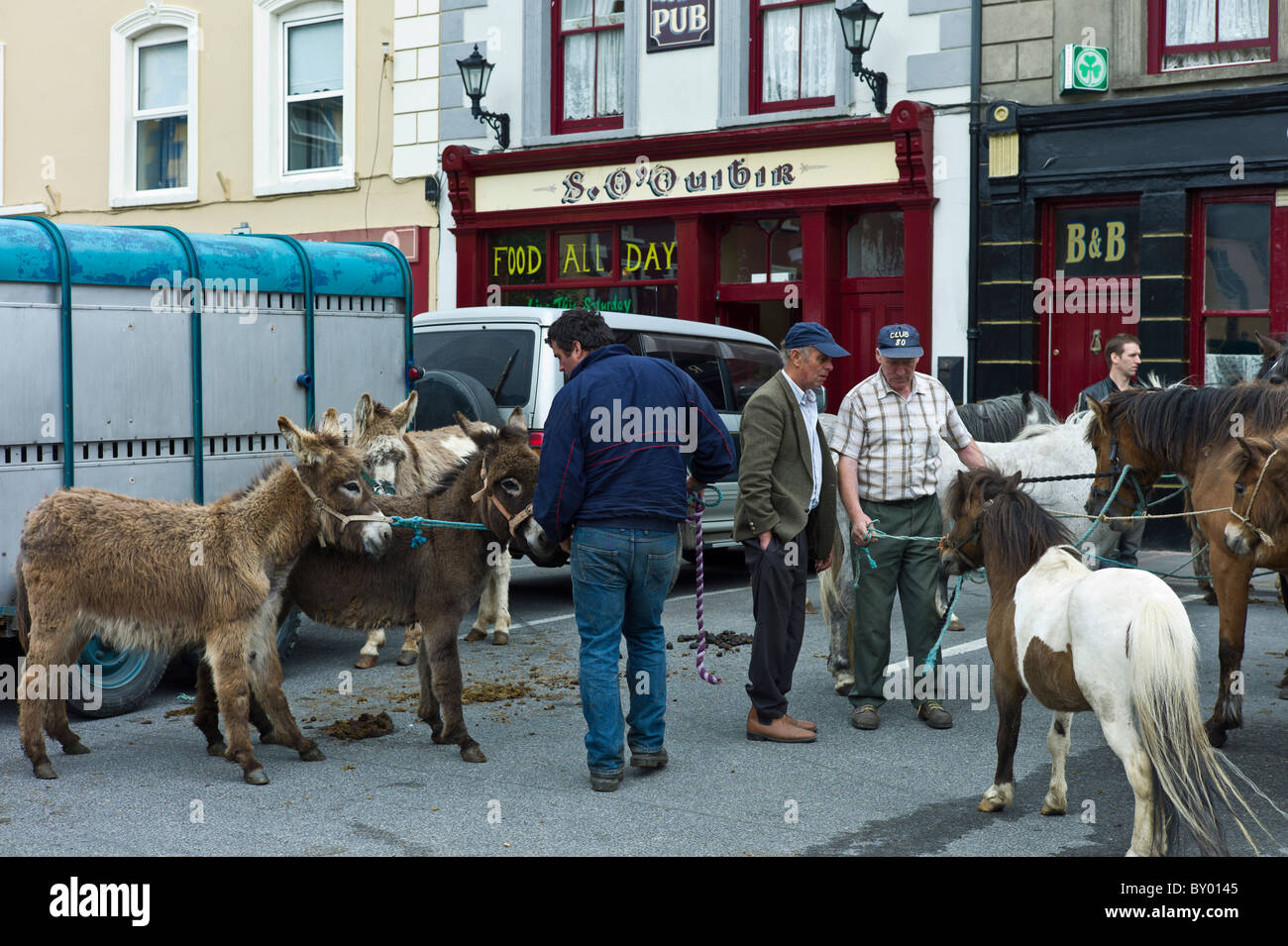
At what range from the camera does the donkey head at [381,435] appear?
8055mm

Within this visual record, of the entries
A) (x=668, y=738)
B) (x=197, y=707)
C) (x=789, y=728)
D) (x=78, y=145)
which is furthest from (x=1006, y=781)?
(x=78, y=145)

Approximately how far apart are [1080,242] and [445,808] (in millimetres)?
11217

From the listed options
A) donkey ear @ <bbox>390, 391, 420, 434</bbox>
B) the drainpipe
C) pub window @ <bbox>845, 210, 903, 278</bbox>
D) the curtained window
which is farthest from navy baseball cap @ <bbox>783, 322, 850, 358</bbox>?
the curtained window

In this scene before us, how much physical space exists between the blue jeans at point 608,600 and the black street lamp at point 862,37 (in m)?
10.3

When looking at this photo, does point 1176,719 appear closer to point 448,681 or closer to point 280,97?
point 448,681

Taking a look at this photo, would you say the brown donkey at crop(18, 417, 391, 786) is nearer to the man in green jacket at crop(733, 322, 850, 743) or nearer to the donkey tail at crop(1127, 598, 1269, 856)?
the man in green jacket at crop(733, 322, 850, 743)

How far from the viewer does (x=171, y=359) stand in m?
7.73

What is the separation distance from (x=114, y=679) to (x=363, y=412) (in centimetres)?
206

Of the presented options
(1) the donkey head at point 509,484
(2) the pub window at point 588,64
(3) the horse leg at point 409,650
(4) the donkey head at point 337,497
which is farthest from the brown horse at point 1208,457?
(2) the pub window at point 588,64

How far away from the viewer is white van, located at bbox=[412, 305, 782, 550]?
400 inches

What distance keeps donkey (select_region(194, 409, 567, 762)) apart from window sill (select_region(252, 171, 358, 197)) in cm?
1285

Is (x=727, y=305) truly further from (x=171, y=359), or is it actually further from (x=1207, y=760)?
(x=1207, y=760)

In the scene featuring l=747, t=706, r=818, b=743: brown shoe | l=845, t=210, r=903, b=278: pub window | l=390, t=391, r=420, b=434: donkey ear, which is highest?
l=845, t=210, r=903, b=278: pub window

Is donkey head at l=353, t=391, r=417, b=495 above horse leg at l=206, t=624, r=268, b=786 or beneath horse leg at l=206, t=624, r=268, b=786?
above
